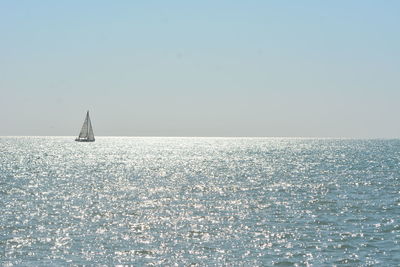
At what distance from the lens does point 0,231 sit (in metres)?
42.3

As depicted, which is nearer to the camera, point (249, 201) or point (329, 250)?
point (329, 250)

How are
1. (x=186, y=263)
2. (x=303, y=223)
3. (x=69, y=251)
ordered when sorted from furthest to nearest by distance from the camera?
(x=303, y=223) → (x=69, y=251) → (x=186, y=263)

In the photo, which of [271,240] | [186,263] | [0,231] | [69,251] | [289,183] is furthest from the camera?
[289,183]

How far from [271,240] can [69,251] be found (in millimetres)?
13864

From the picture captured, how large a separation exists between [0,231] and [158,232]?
11933mm

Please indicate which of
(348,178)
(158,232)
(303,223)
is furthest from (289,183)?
(158,232)

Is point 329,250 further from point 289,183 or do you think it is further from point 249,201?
point 289,183

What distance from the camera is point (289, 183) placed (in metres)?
85.9

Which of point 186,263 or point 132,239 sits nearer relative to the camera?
point 186,263

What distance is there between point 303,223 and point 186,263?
53.8 ft

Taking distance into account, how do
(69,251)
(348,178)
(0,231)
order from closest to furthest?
(69,251), (0,231), (348,178)

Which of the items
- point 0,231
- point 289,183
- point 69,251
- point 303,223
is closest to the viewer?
point 69,251

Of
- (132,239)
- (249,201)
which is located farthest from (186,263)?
(249,201)

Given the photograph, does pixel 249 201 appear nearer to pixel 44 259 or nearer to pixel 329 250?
pixel 329 250
